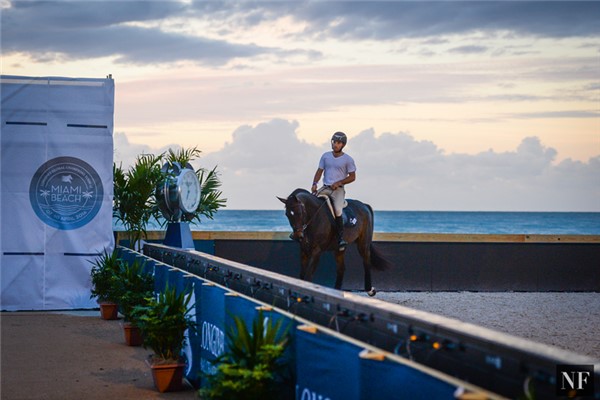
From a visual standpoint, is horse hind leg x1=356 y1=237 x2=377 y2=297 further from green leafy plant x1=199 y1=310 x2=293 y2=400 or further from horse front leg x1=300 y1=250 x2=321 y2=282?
green leafy plant x1=199 y1=310 x2=293 y2=400

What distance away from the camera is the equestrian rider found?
15.8 metres

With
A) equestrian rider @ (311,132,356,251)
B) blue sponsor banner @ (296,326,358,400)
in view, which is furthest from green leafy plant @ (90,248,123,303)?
blue sponsor banner @ (296,326,358,400)

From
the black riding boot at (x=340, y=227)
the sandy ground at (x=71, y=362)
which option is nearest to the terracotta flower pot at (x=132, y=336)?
the sandy ground at (x=71, y=362)

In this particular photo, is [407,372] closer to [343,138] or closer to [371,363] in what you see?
[371,363]

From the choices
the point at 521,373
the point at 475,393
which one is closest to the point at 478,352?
the point at 521,373

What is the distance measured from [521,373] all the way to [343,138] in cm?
1231

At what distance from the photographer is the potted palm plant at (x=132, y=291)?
36.6 feet

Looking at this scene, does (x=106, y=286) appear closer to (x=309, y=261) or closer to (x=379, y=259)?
(x=309, y=261)

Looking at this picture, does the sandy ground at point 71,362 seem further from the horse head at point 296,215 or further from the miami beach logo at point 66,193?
the horse head at point 296,215

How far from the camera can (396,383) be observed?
12.7 feet

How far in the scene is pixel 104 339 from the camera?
38.7 feet

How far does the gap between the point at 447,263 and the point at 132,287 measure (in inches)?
334

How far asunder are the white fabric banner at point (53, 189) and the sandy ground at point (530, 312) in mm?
5249

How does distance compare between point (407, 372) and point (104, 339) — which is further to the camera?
point (104, 339)
